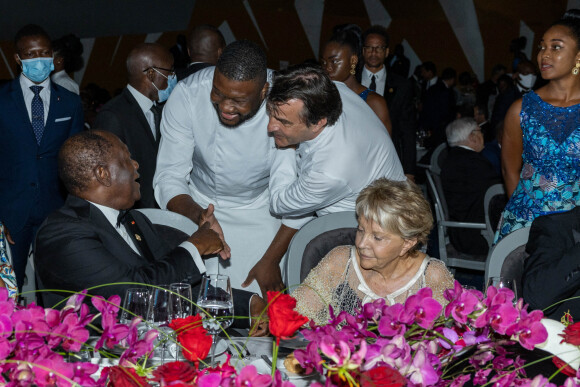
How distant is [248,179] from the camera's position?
3146mm

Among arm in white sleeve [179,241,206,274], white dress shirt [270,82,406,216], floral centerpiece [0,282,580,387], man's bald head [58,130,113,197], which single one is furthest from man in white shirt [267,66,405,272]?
floral centerpiece [0,282,580,387]

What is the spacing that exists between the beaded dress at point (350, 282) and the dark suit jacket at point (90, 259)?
0.28 meters

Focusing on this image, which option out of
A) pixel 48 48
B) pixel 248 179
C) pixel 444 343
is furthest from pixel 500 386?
pixel 48 48

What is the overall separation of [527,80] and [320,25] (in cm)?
593

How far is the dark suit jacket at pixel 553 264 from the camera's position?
2.32m

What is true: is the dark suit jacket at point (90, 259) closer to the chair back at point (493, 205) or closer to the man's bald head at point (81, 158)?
the man's bald head at point (81, 158)

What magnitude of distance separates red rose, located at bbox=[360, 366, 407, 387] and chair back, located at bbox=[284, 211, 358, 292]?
1518mm

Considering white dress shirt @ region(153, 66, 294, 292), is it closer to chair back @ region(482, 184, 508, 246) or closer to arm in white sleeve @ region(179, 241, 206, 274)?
arm in white sleeve @ region(179, 241, 206, 274)

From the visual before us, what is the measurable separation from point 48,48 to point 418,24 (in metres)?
10.2

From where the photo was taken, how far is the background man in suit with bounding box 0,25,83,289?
12.9ft

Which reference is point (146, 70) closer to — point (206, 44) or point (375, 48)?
point (206, 44)

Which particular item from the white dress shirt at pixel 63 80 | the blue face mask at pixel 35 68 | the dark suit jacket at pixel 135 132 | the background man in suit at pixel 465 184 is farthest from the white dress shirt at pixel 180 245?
the white dress shirt at pixel 63 80

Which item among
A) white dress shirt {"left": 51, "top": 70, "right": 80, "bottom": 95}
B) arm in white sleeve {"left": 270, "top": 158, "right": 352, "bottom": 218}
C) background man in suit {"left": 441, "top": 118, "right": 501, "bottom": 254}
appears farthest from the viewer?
white dress shirt {"left": 51, "top": 70, "right": 80, "bottom": 95}

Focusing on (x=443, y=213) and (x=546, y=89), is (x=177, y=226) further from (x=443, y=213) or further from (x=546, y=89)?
(x=443, y=213)
